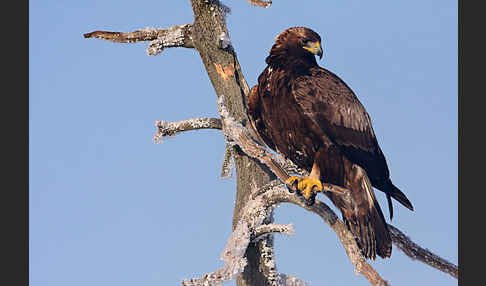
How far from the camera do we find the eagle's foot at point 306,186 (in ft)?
17.8

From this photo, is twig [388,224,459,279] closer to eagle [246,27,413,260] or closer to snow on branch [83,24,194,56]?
eagle [246,27,413,260]

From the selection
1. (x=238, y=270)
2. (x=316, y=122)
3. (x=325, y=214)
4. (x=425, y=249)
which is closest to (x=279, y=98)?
(x=316, y=122)

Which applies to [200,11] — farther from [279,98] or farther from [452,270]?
[452,270]

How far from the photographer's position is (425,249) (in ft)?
19.1

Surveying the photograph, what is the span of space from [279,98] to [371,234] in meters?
1.56

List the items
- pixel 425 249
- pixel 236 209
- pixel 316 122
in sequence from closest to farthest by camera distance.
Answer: pixel 316 122 → pixel 425 249 → pixel 236 209

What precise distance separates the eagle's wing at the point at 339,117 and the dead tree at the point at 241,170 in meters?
0.41

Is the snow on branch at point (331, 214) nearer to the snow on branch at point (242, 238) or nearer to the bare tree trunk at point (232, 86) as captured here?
the snow on branch at point (242, 238)

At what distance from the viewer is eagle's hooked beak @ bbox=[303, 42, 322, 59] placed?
562cm

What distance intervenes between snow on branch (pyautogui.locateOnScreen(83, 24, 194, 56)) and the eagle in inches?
64.5

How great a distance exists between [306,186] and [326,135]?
1.70 ft

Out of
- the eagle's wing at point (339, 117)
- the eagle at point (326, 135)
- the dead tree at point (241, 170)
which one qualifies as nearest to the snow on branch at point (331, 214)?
the dead tree at point (241, 170)

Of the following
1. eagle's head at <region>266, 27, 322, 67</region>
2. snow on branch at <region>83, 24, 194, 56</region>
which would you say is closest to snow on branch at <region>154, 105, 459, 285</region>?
eagle's head at <region>266, 27, 322, 67</region>

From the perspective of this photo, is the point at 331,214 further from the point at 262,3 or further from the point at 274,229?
the point at 262,3
